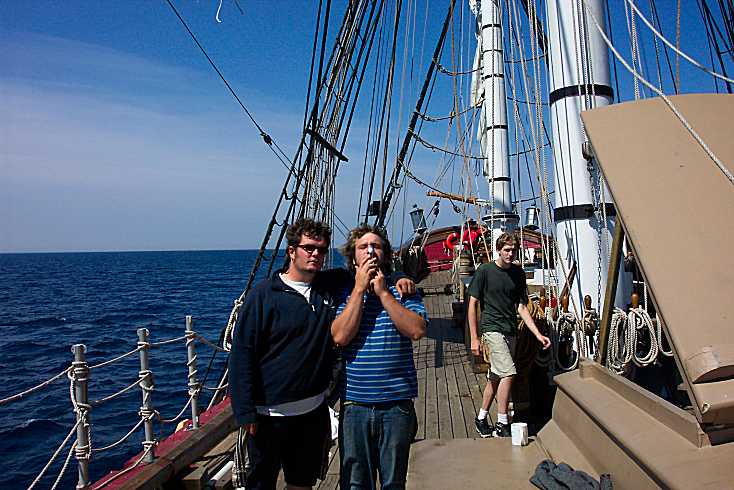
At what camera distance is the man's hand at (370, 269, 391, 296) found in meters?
2.32

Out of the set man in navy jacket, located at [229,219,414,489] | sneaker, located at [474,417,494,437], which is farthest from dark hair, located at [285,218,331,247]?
sneaker, located at [474,417,494,437]

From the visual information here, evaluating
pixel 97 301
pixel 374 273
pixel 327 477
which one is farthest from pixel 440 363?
pixel 97 301

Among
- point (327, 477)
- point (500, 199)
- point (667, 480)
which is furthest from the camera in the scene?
point (500, 199)

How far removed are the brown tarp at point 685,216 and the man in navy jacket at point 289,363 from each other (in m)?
0.93

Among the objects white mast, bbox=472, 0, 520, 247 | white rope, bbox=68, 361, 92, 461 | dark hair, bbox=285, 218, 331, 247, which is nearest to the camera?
dark hair, bbox=285, 218, 331, 247

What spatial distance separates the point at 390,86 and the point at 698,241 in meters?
6.12

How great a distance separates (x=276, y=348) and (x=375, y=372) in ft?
1.41

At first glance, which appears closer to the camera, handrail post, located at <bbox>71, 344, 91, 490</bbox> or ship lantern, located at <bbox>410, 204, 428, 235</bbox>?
handrail post, located at <bbox>71, 344, 91, 490</bbox>

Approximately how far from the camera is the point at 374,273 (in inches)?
92.6

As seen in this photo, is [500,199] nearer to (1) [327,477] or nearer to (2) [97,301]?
(1) [327,477]

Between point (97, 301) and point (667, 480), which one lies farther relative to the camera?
point (97, 301)

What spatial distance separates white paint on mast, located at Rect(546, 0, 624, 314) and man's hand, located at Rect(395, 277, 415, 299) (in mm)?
2085

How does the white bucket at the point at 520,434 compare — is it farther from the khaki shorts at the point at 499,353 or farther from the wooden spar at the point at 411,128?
the wooden spar at the point at 411,128

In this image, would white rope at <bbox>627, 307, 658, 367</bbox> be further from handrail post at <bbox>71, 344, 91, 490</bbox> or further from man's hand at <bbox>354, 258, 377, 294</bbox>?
handrail post at <bbox>71, 344, 91, 490</bbox>
